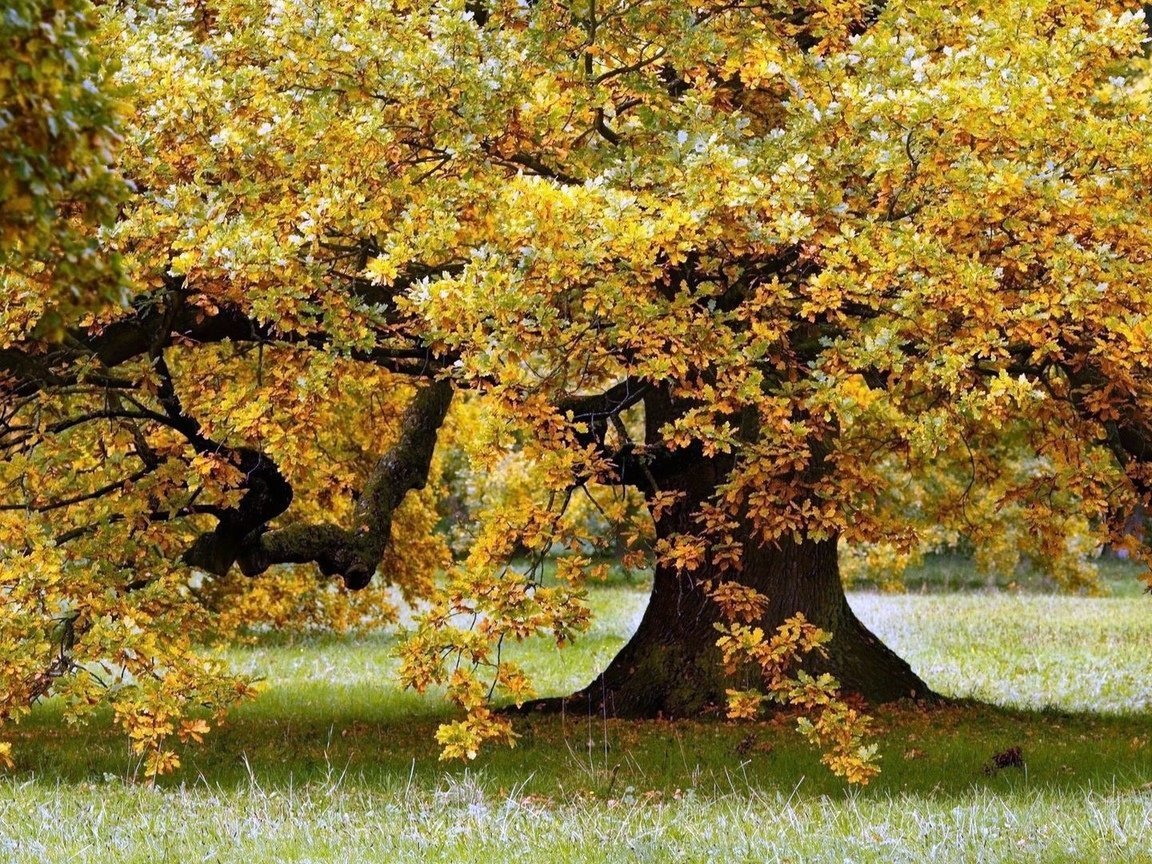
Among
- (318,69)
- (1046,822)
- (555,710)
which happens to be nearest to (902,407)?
(1046,822)

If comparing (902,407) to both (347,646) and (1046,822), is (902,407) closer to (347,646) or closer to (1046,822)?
(1046,822)

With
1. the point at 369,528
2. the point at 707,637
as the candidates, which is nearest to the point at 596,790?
the point at 707,637

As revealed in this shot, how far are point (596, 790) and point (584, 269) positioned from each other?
11.8 feet

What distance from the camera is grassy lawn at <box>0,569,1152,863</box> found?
6.62 meters

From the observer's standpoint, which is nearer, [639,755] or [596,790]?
[596,790]

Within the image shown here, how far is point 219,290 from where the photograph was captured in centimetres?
806

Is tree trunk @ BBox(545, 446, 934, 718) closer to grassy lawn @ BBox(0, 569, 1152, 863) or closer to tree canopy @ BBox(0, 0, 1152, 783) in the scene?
grassy lawn @ BBox(0, 569, 1152, 863)

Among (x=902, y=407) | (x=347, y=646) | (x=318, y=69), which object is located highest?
(x=318, y=69)

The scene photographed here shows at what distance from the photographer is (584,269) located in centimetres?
735

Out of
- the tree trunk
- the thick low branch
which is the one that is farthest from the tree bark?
the thick low branch

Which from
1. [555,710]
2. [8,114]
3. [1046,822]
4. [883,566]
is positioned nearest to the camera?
[8,114]

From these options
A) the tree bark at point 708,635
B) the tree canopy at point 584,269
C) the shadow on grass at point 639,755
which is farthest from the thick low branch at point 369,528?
the tree bark at point 708,635

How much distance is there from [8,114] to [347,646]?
62.0 feet

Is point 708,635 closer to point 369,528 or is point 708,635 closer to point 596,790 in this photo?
point 369,528
